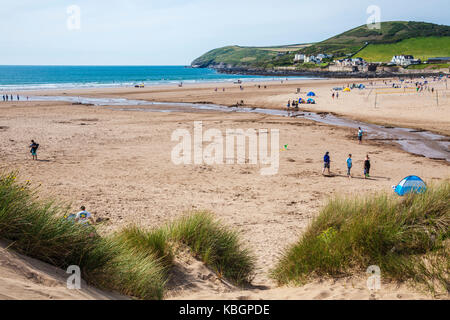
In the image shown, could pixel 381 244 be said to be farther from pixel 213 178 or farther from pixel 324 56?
pixel 324 56

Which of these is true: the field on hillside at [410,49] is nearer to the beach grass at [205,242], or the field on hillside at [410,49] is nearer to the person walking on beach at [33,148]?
the person walking on beach at [33,148]

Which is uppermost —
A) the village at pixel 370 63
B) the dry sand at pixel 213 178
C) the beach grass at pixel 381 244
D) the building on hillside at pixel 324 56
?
the building on hillside at pixel 324 56

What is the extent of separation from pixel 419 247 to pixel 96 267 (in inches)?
191

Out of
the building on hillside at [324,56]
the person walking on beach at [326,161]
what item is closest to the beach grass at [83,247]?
the person walking on beach at [326,161]

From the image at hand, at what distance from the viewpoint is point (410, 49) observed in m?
178

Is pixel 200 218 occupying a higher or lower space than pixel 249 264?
higher

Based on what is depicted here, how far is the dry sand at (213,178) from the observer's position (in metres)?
8.27

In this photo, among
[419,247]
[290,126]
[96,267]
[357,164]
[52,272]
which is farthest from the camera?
[290,126]

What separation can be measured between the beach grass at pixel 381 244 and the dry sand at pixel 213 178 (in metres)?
0.29

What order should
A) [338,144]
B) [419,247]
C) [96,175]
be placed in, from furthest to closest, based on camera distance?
[338,144], [96,175], [419,247]

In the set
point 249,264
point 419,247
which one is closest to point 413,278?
point 419,247

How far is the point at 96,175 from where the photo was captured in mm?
16250

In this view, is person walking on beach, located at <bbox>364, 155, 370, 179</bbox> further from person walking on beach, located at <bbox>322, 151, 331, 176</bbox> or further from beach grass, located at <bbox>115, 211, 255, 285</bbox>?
beach grass, located at <bbox>115, 211, 255, 285</bbox>
